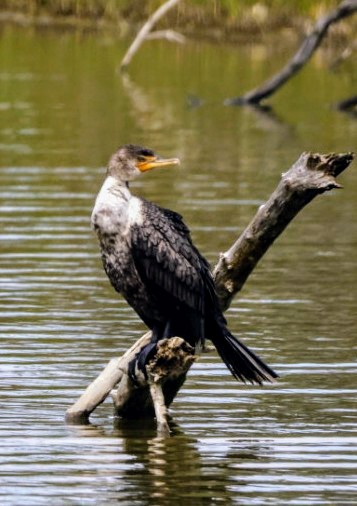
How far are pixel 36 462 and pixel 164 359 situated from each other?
2.54 ft

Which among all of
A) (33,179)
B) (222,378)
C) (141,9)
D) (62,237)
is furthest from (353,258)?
(141,9)

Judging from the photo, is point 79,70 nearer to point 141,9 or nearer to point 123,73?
point 123,73

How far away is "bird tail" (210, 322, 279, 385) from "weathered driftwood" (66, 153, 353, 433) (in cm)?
21

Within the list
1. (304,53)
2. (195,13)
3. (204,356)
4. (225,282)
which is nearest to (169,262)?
(225,282)

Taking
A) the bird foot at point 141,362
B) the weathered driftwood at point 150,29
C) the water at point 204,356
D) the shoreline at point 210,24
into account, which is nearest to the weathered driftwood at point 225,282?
the bird foot at point 141,362

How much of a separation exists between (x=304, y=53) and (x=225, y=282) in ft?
52.7

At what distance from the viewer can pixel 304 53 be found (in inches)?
966

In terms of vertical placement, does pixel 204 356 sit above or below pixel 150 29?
above

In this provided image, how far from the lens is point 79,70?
33312 mm

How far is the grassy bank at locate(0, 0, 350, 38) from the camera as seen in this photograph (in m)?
37.9

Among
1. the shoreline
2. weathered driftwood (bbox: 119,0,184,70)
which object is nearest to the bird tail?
weathered driftwood (bbox: 119,0,184,70)

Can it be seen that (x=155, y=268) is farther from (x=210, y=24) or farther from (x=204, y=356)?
(x=210, y=24)

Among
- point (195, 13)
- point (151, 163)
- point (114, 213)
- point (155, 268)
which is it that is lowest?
point (195, 13)

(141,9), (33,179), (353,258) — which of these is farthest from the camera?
(141,9)
